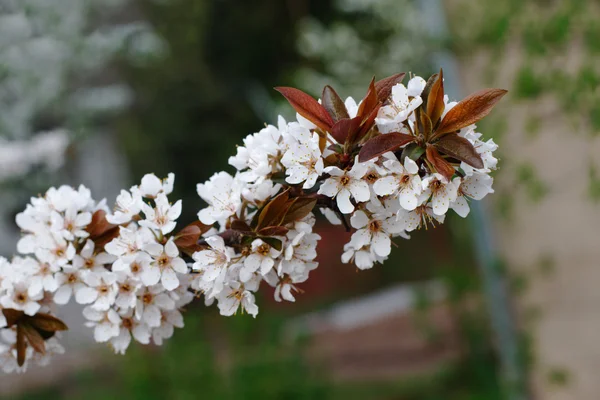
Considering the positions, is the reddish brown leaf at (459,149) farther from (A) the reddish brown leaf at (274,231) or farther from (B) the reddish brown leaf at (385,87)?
(A) the reddish brown leaf at (274,231)

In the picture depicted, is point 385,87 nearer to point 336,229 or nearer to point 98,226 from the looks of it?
point 98,226

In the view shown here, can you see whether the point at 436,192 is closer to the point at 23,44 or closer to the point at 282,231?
the point at 282,231

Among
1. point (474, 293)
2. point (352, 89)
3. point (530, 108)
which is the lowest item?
point (474, 293)

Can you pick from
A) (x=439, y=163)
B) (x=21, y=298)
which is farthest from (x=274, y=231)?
(x=21, y=298)

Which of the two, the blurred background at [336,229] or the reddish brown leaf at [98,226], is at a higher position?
the blurred background at [336,229]

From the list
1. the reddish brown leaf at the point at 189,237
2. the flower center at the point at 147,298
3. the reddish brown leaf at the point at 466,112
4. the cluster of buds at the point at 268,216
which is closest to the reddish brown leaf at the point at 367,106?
the cluster of buds at the point at 268,216

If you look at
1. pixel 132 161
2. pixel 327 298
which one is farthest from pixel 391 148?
pixel 132 161
